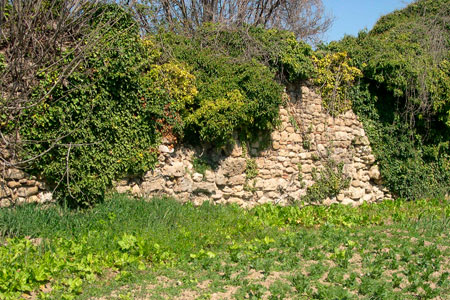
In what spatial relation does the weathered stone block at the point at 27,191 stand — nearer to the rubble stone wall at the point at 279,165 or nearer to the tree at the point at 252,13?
the rubble stone wall at the point at 279,165

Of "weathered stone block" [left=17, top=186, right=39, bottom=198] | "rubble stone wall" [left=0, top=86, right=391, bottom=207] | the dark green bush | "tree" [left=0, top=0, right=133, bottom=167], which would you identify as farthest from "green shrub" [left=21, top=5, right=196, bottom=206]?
the dark green bush

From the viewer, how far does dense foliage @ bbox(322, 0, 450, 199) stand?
10383mm

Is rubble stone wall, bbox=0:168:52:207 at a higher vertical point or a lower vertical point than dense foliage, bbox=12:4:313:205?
lower

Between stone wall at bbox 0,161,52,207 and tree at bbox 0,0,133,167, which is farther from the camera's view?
stone wall at bbox 0,161,52,207

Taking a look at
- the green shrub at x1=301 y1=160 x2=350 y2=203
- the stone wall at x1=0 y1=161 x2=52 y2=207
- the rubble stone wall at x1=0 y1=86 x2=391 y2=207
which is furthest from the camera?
the green shrub at x1=301 y1=160 x2=350 y2=203

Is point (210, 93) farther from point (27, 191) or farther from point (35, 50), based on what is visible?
point (27, 191)

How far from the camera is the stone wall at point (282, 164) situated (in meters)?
8.24

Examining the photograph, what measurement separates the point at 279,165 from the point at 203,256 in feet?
13.1

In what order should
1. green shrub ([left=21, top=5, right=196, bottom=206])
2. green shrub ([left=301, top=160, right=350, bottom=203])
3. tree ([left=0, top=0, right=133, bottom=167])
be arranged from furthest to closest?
green shrub ([left=301, top=160, right=350, bottom=203]) → green shrub ([left=21, top=5, right=196, bottom=206]) → tree ([left=0, top=0, right=133, bottom=167])

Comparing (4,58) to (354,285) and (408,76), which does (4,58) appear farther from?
(408,76)

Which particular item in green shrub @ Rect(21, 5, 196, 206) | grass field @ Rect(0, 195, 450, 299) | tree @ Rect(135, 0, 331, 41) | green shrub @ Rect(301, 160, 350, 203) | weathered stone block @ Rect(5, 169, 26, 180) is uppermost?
tree @ Rect(135, 0, 331, 41)

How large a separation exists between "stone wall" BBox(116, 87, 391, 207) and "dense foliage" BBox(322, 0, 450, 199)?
0.44 m

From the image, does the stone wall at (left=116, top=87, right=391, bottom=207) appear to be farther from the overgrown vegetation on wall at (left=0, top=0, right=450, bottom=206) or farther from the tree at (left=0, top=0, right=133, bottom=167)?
the tree at (left=0, top=0, right=133, bottom=167)

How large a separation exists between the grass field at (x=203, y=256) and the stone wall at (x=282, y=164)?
1.94 ft
